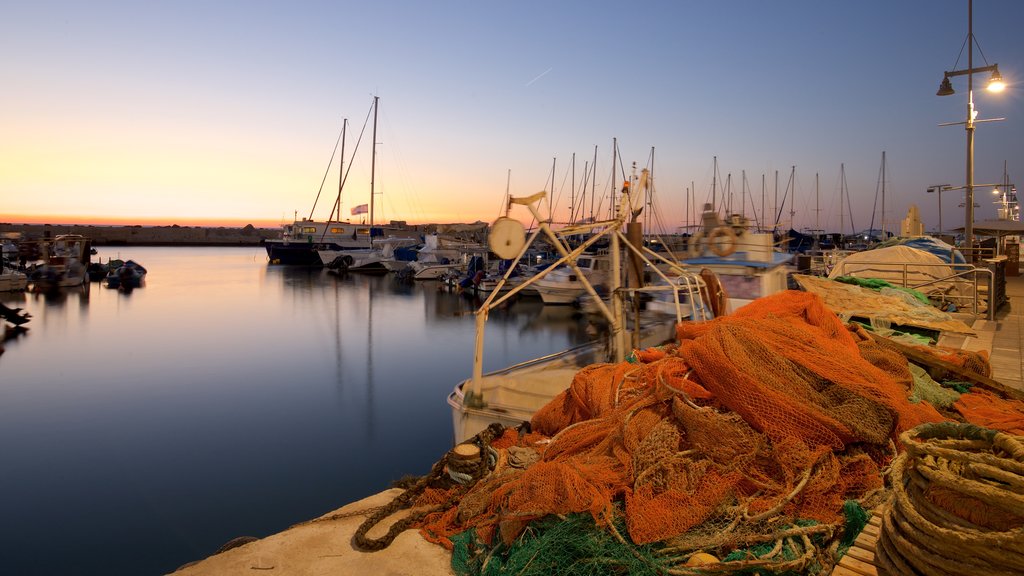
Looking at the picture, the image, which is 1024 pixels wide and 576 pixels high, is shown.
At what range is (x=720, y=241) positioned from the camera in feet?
40.9

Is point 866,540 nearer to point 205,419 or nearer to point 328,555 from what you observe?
point 328,555

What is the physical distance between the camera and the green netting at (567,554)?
3357mm

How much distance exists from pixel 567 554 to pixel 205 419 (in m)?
12.7

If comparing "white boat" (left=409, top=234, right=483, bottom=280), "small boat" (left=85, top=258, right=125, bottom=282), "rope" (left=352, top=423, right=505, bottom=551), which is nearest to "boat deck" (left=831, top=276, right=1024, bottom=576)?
"rope" (left=352, top=423, right=505, bottom=551)

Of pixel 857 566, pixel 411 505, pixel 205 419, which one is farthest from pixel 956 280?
pixel 205 419

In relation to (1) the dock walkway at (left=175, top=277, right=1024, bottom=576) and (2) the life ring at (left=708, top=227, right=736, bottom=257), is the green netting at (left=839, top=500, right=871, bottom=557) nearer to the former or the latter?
(1) the dock walkway at (left=175, top=277, right=1024, bottom=576)

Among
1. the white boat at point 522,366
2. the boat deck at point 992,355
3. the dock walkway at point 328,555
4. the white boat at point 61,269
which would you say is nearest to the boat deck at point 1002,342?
the boat deck at point 992,355

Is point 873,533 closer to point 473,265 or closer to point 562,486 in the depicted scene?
point 562,486

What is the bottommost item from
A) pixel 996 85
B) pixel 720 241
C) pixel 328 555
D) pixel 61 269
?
pixel 328 555

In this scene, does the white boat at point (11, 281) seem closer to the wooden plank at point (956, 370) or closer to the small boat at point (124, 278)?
the small boat at point (124, 278)

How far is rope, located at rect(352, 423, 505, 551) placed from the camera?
15.2 feet

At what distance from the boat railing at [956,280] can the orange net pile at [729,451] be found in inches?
343

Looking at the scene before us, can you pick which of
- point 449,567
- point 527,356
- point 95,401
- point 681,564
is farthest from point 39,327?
point 681,564

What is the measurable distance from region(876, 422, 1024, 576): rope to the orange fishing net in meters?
1.08
